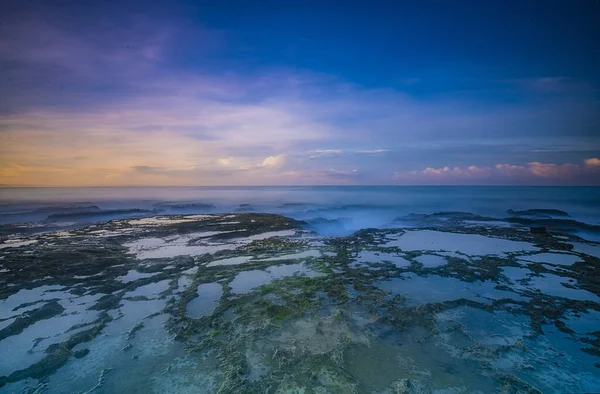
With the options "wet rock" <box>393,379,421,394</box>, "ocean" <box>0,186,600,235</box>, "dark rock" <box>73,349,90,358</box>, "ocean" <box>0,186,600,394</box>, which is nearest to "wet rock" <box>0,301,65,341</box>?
"ocean" <box>0,186,600,394</box>

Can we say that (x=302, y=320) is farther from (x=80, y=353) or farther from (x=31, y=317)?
(x=31, y=317)

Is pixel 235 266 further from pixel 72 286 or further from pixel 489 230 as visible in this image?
pixel 489 230

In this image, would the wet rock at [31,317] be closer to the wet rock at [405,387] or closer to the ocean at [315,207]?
the wet rock at [405,387]

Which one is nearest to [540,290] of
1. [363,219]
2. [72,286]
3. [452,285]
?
[452,285]

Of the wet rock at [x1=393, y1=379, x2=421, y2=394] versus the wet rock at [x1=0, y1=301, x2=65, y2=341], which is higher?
the wet rock at [x1=0, y1=301, x2=65, y2=341]

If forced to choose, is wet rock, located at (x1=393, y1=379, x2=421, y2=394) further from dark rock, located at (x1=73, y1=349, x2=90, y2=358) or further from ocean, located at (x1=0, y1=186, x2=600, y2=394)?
dark rock, located at (x1=73, y1=349, x2=90, y2=358)

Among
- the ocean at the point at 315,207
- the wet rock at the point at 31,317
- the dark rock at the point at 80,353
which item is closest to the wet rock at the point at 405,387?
the dark rock at the point at 80,353

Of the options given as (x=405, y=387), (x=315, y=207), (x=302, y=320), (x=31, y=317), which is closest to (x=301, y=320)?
(x=302, y=320)

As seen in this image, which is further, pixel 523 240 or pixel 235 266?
pixel 523 240
